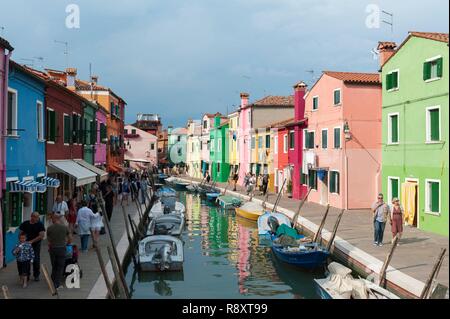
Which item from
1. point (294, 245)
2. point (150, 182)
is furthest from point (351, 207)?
point (150, 182)

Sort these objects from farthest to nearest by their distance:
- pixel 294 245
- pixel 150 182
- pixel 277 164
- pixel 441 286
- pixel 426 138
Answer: pixel 150 182, pixel 277 164, pixel 426 138, pixel 294 245, pixel 441 286

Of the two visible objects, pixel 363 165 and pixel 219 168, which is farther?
pixel 219 168

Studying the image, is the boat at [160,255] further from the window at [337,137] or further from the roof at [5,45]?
the window at [337,137]

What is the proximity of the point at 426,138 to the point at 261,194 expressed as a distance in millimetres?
20537

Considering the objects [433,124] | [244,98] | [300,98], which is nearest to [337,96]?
[300,98]

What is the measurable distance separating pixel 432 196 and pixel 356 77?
1050 centimetres

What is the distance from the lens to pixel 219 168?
61.2 m

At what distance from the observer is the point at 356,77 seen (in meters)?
29.3

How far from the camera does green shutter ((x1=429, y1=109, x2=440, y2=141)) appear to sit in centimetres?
2009

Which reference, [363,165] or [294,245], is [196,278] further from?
[363,165]

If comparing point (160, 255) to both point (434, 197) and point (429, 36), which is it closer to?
point (434, 197)

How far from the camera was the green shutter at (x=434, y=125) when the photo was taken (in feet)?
65.9

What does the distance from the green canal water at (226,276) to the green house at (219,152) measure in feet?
115

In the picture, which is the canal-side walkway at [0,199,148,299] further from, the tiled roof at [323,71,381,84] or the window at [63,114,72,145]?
the tiled roof at [323,71,381,84]
